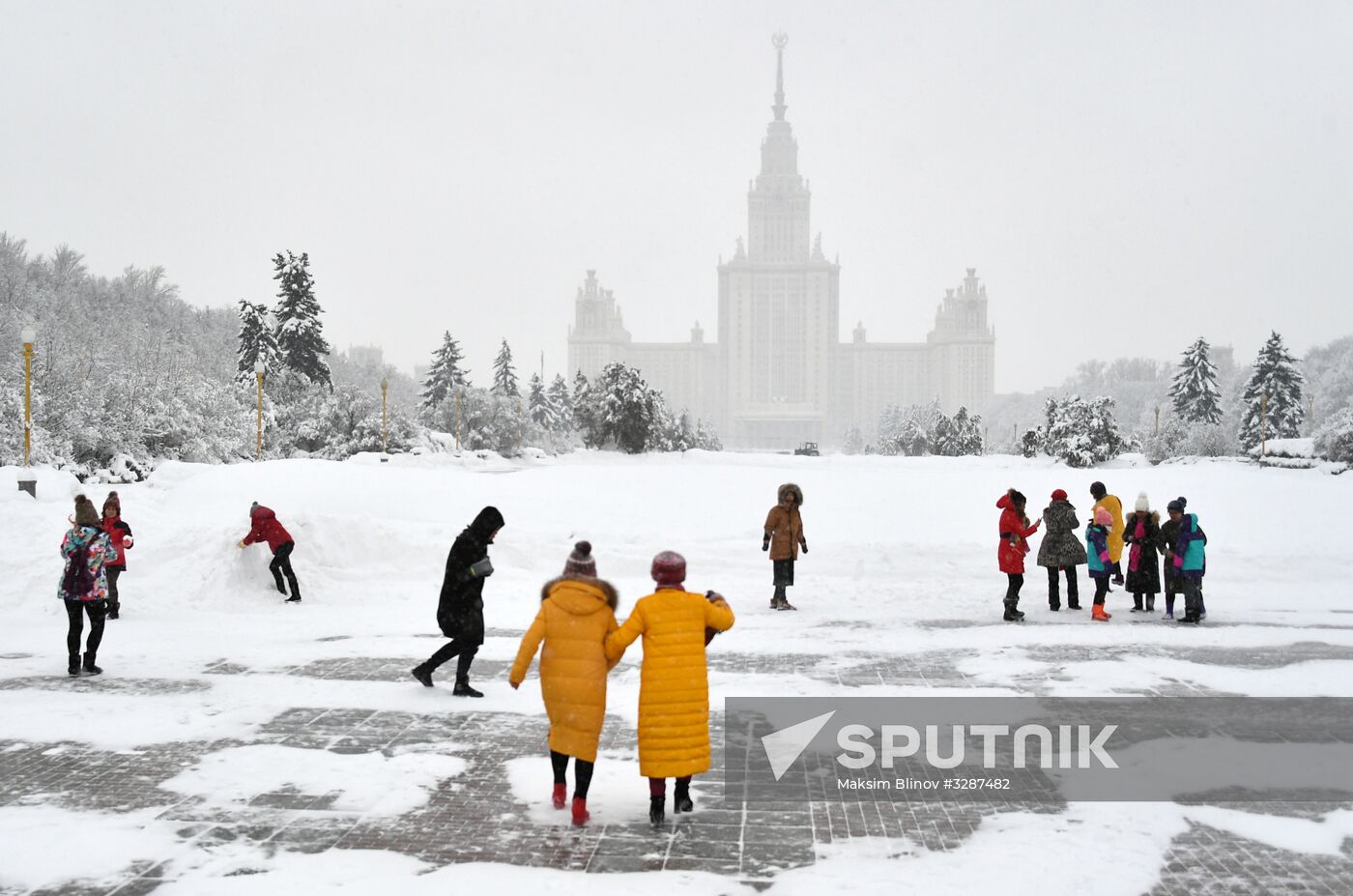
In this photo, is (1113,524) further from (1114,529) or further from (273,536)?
(273,536)

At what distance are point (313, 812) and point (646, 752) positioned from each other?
2.01 meters

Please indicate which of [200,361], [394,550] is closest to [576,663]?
[394,550]

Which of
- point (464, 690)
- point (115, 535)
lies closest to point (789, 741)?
point (464, 690)

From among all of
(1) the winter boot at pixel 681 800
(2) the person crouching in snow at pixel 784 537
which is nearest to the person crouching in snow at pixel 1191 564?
(2) the person crouching in snow at pixel 784 537

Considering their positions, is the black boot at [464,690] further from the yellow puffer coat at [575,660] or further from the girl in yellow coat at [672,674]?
the girl in yellow coat at [672,674]

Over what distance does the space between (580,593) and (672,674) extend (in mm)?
671

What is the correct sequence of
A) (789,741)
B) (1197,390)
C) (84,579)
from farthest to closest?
(1197,390), (84,579), (789,741)

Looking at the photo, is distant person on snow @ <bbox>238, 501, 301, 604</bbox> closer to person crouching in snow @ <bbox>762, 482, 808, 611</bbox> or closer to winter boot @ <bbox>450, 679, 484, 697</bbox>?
winter boot @ <bbox>450, 679, 484, 697</bbox>

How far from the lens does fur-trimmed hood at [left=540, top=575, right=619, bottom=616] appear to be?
5707 millimetres

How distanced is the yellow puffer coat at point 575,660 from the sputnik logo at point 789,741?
1596mm

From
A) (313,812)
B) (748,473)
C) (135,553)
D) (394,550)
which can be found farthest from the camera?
(748,473)

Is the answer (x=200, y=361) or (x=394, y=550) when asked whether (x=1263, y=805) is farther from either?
(x=200, y=361)

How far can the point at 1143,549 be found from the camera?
12734mm

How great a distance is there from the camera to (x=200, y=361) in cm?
7438
